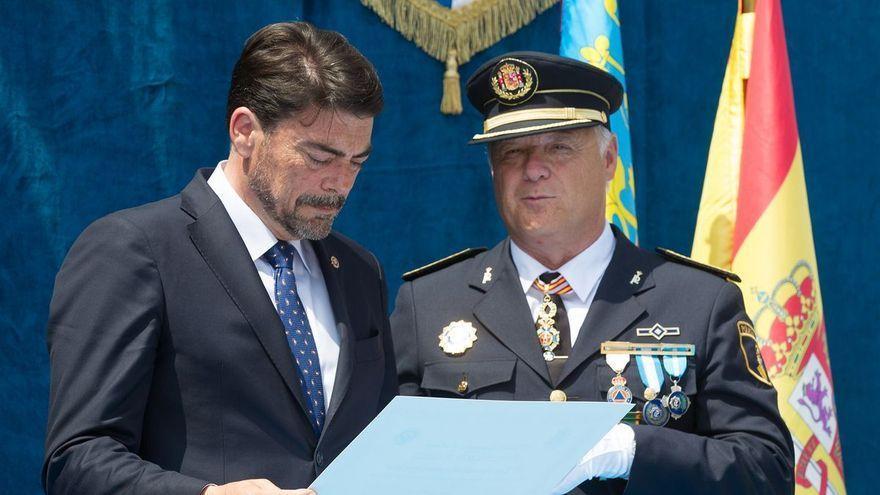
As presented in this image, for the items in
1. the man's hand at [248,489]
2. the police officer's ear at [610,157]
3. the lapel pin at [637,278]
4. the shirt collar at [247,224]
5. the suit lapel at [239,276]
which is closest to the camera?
the man's hand at [248,489]

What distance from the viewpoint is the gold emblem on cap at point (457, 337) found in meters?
2.68

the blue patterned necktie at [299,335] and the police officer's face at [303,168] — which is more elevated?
the police officer's face at [303,168]

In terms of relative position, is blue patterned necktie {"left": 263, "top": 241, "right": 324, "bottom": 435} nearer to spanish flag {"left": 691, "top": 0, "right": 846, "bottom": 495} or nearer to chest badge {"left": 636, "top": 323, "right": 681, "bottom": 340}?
chest badge {"left": 636, "top": 323, "right": 681, "bottom": 340}

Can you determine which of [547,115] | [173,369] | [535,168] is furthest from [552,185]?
[173,369]

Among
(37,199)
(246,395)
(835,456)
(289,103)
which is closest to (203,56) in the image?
(37,199)

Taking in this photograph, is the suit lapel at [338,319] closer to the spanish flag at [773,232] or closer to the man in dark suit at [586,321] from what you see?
the man in dark suit at [586,321]

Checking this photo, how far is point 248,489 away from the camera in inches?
67.7

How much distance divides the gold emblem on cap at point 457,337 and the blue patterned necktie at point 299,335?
0.71 meters

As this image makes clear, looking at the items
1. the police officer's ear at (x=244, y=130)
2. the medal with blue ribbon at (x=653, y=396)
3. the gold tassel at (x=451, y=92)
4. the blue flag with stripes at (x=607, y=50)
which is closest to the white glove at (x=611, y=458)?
the medal with blue ribbon at (x=653, y=396)

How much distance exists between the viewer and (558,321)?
105 inches

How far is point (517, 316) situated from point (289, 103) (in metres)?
0.88

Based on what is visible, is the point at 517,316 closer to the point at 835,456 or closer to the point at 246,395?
the point at 246,395

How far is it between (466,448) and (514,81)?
122 cm

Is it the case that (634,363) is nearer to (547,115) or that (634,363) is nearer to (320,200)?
(547,115)
